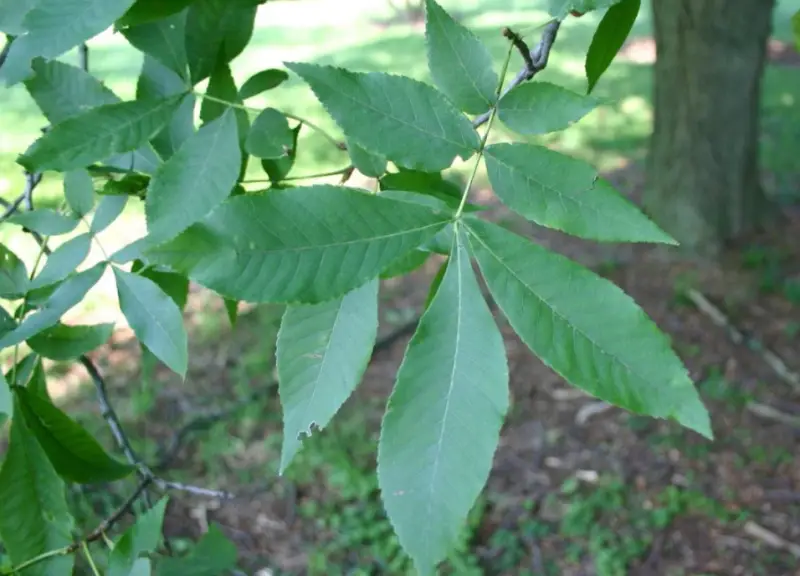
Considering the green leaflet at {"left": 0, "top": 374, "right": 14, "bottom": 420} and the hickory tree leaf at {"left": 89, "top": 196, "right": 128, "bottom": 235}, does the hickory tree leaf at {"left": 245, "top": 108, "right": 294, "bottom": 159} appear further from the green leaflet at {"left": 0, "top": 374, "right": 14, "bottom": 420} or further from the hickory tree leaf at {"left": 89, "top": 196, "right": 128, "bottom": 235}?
the green leaflet at {"left": 0, "top": 374, "right": 14, "bottom": 420}

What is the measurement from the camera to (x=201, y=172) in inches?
29.8

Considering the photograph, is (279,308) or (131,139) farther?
(279,308)

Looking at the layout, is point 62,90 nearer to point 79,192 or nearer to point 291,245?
point 79,192

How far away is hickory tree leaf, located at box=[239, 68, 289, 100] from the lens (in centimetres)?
92

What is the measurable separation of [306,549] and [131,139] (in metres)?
1.79

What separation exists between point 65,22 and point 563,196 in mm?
468

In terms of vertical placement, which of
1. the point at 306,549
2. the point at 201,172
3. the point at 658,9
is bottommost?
the point at 306,549

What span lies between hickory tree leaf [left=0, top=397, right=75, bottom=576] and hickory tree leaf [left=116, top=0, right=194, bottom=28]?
451 millimetres

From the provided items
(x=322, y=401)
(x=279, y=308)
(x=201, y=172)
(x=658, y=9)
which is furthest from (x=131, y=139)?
(x=658, y=9)

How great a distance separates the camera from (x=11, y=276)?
803 millimetres

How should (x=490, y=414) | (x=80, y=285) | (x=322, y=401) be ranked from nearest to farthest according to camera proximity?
1. (x=490, y=414)
2. (x=322, y=401)
3. (x=80, y=285)

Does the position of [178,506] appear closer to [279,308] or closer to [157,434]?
[157,434]

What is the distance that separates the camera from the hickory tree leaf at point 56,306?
74 cm

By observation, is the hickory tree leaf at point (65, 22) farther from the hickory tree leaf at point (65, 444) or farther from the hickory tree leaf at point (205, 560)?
the hickory tree leaf at point (205, 560)
